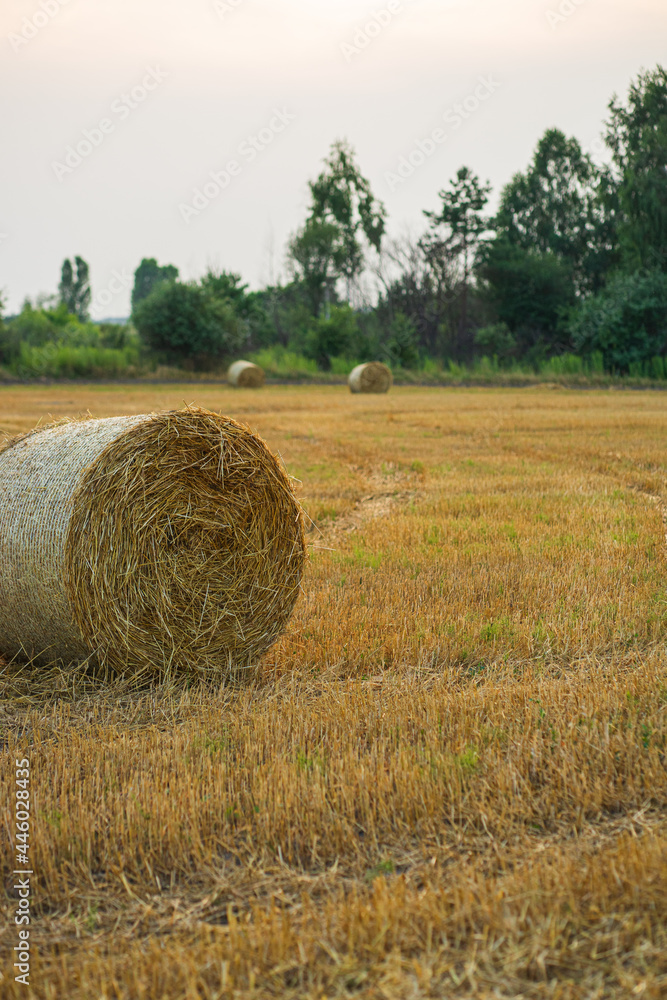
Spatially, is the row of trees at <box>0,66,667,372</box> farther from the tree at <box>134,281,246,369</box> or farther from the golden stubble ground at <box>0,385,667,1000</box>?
the golden stubble ground at <box>0,385,667,1000</box>

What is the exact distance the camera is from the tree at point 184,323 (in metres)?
39.8

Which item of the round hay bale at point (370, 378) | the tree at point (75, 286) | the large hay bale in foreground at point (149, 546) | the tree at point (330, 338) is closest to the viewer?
the large hay bale in foreground at point (149, 546)

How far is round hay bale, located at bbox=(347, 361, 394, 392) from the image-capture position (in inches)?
1241

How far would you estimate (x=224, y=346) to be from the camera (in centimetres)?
4134

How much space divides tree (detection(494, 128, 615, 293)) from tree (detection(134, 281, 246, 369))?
1727 cm

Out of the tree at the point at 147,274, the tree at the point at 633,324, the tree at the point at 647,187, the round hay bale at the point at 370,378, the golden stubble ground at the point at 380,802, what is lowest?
the golden stubble ground at the point at 380,802

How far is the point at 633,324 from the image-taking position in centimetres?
3547

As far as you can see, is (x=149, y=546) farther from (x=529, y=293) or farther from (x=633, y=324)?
(x=529, y=293)

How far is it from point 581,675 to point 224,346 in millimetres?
38289

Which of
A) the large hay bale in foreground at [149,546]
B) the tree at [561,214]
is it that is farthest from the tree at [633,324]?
the large hay bale in foreground at [149,546]

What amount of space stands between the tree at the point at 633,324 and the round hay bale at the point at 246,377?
A: 562 inches

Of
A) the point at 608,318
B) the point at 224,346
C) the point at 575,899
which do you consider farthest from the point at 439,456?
the point at 224,346

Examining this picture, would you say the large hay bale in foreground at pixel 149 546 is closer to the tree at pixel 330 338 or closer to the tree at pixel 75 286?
the tree at pixel 330 338

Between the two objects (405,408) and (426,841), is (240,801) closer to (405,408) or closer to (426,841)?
(426,841)
